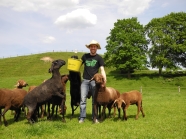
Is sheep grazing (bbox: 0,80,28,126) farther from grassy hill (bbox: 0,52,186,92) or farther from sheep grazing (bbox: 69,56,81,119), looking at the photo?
grassy hill (bbox: 0,52,186,92)

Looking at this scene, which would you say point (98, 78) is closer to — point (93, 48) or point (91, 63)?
point (91, 63)

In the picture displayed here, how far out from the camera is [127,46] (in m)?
46.8

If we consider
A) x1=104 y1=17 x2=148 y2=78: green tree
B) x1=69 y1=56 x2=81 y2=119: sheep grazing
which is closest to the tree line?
x1=104 y1=17 x2=148 y2=78: green tree

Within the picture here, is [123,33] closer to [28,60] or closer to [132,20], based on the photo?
[132,20]

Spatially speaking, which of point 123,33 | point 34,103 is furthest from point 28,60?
point 34,103

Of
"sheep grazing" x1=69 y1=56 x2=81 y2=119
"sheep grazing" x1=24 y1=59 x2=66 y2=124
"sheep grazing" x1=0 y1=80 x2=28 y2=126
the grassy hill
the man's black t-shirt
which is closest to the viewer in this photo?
"sheep grazing" x1=24 y1=59 x2=66 y2=124

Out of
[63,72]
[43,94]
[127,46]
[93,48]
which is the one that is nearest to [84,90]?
[43,94]

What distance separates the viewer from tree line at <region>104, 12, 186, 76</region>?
46.8 m

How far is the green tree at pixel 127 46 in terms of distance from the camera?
46625 mm

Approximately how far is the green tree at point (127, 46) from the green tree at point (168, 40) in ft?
7.62

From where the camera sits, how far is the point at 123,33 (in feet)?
161

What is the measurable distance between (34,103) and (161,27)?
150 feet

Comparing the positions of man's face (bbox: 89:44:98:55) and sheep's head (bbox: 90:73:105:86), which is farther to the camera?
man's face (bbox: 89:44:98:55)

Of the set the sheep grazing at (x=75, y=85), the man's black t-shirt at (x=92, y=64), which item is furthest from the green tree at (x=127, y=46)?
the man's black t-shirt at (x=92, y=64)
